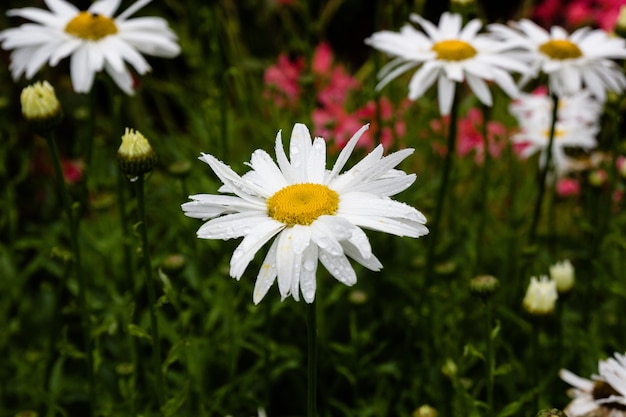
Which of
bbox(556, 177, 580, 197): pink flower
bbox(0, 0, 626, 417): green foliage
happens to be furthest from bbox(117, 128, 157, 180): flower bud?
bbox(556, 177, 580, 197): pink flower

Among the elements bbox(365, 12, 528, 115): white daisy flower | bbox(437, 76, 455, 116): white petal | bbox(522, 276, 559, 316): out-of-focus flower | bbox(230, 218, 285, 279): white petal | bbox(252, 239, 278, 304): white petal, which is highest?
bbox(365, 12, 528, 115): white daisy flower

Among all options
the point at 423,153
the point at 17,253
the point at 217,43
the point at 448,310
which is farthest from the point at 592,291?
the point at 17,253

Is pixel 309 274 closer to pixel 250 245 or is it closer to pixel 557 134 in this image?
pixel 250 245

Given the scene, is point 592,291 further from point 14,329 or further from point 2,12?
point 2,12

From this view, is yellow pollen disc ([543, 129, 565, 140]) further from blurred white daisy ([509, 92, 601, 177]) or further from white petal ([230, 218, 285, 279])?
white petal ([230, 218, 285, 279])

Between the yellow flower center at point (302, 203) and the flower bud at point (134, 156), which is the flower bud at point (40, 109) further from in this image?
the yellow flower center at point (302, 203)
